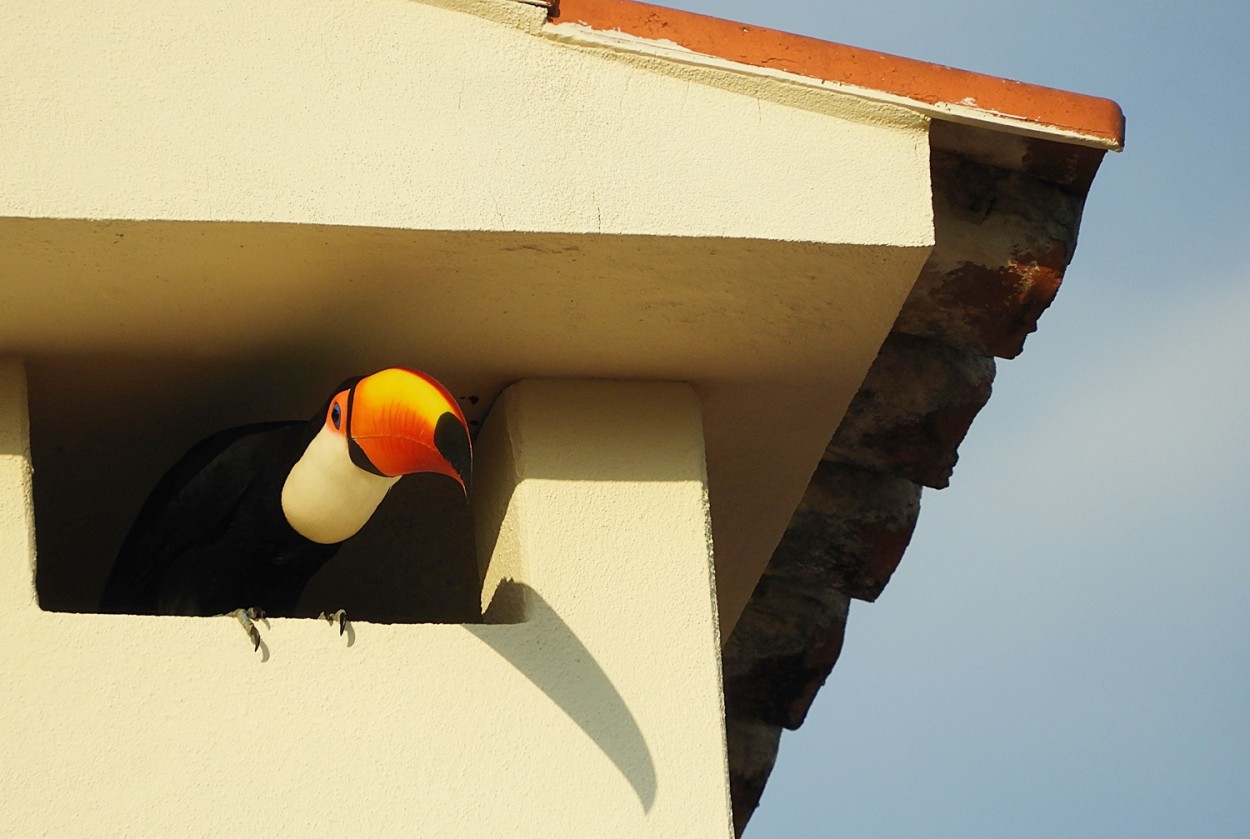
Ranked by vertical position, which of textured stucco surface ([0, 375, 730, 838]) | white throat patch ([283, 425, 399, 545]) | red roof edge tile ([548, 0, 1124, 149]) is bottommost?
textured stucco surface ([0, 375, 730, 838])

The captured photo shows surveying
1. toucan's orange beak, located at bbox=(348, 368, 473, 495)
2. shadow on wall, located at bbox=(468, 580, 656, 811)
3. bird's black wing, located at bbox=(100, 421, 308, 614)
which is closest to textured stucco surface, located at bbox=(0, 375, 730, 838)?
shadow on wall, located at bbox=(468, 580, 656, 811)

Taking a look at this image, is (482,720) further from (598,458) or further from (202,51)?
(202,51)

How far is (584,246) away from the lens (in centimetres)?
412

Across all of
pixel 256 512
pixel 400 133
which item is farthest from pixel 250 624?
pixel 400 133

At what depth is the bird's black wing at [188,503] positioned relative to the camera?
15.3 ft

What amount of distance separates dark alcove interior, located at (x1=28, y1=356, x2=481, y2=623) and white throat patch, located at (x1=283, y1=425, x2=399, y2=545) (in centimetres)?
18

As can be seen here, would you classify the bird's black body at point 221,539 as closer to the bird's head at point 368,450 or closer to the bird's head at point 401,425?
the bird's head at point 368,450

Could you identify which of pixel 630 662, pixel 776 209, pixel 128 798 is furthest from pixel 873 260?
pixel 128 798

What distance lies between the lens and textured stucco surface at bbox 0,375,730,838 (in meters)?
3.85

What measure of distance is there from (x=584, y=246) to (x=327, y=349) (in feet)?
2.29

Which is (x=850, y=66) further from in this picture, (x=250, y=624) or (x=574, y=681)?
(x=250, y=624)

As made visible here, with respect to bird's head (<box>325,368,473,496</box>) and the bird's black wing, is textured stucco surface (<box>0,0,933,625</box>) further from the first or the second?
the bird's black wing

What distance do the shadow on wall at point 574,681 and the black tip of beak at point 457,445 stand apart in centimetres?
35

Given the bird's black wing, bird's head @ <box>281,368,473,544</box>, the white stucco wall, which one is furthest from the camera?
the bird's black wing
